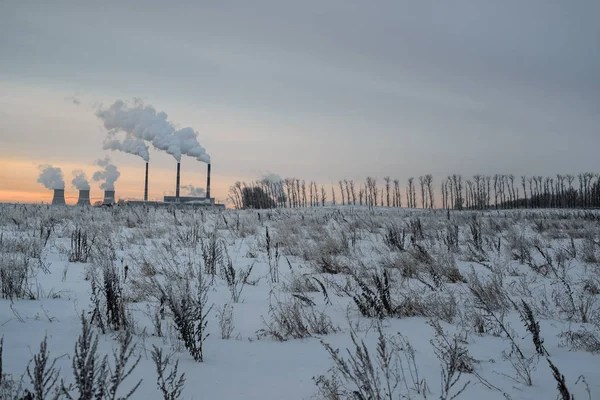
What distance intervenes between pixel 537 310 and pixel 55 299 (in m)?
4.48

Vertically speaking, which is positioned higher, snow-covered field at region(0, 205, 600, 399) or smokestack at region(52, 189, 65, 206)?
smokestack at region(52, 189, 65, 206)

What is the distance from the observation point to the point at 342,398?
198 cm

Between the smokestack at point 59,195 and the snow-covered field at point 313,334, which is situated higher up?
the smokestack at point 59,195

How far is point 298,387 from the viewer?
208 cm

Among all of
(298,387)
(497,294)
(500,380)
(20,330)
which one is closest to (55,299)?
(20,330)

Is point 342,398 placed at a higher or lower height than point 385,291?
lower

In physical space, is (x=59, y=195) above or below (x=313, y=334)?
above

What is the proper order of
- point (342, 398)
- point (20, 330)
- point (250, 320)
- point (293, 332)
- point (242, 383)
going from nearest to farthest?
point (342, 398), point (242, 383), point (20, 330), point (293, 332), point (250, 320)

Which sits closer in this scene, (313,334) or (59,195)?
(313,334)

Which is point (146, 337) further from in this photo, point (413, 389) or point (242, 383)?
point (413, 389)

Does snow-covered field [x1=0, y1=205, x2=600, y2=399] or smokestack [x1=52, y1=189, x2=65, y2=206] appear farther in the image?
smokestack [x1=52, y1=189, x2=65, y2=206]

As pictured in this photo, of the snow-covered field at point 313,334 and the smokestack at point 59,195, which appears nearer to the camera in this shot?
the snow-covered field at point 313,334

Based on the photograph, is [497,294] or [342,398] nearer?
[342,398]

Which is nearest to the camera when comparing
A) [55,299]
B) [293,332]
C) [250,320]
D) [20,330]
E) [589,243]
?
[20,330]
